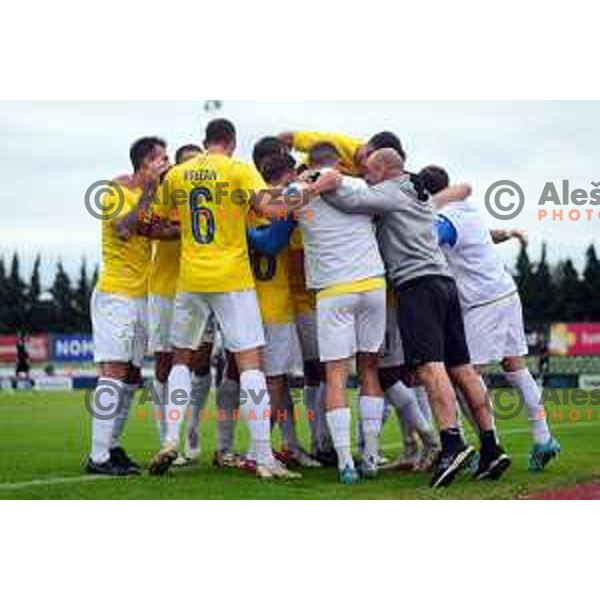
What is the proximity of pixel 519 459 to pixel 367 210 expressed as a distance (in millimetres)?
3307

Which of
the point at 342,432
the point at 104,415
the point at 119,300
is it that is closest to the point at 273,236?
the point at 119,300

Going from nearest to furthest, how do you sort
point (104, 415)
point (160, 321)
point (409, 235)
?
point (409, 235) < point (104, 415) < point (160, 321)

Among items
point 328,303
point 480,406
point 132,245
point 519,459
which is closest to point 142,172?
point 132,245

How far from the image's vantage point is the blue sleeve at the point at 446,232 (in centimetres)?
865

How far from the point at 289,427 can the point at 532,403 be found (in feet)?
6.85

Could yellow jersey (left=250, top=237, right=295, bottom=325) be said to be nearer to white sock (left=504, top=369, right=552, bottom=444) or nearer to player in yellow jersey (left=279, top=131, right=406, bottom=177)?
player in yellow jersey (left=279, top=131, right=406, bottom=177)

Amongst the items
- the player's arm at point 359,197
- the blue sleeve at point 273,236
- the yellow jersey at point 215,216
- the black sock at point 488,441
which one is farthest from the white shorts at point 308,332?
the black sock at point 488,441

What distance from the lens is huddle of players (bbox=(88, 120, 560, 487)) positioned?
26.1 feet

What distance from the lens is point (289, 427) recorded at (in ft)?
31.1

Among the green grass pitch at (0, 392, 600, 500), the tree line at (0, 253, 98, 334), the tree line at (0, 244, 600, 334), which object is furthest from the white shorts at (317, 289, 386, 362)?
the tree line at (0, 253, 98, 334)

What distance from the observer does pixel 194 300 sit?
8.20m

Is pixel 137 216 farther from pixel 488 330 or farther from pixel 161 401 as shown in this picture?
pixel 488 330

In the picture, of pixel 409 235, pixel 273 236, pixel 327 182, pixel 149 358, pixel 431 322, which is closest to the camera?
pixel 431 322

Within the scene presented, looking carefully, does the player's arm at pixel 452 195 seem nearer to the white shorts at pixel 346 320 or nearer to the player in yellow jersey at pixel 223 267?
the white shorts at pixel 346 320
